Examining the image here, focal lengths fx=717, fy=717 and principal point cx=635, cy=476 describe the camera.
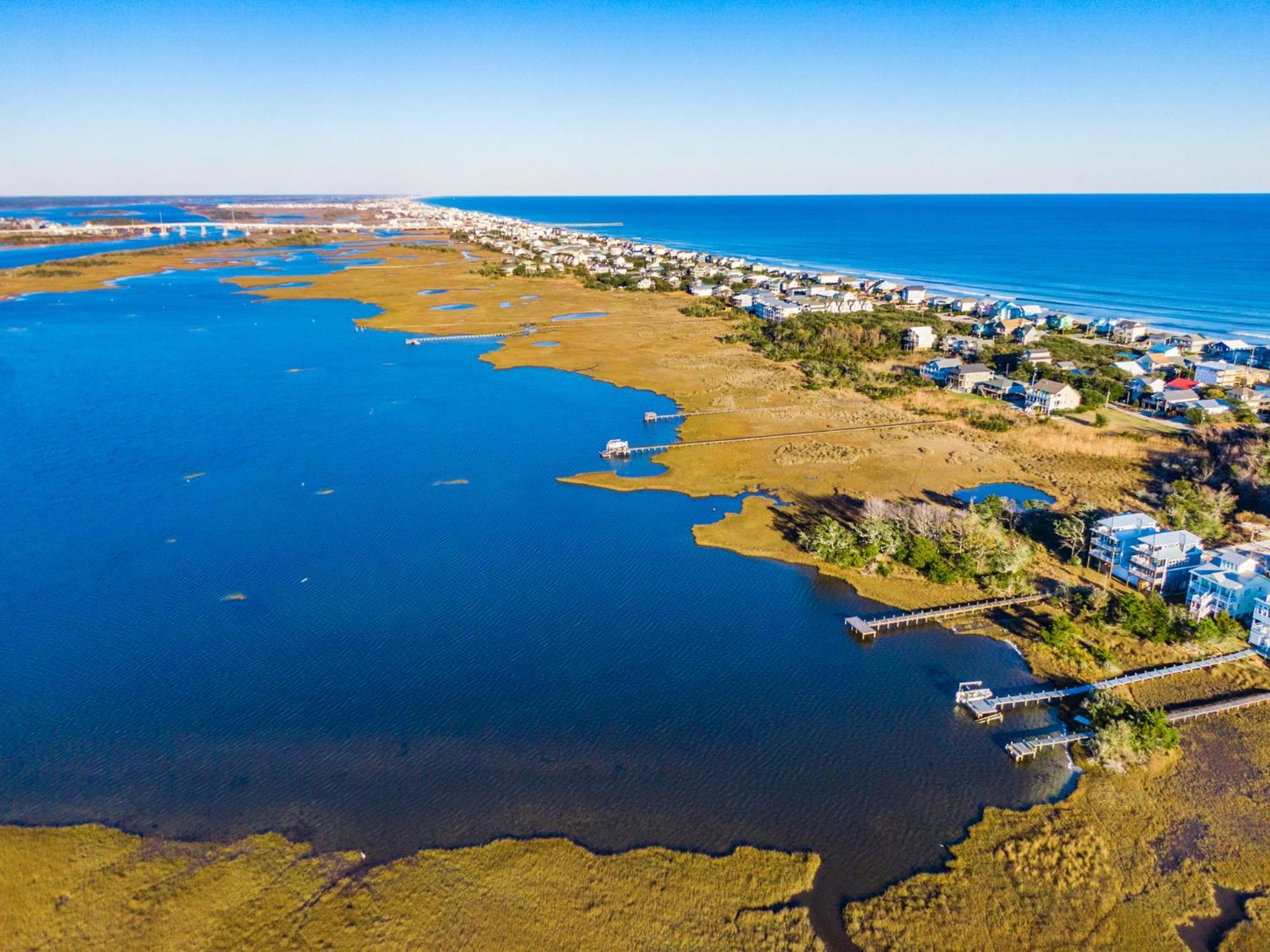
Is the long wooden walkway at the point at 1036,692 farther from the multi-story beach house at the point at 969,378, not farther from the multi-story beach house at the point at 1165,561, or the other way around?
the multi-story beach house at the point at 969,378

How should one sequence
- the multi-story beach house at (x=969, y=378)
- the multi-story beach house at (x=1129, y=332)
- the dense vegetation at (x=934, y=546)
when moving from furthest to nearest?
the multi-story beach house at (x=1129, y=332)
the multi-story beach house at (x=969, y=378)
the dense vegetation at (x=934, y=546)

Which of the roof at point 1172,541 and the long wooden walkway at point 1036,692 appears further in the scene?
the roof at point 1172,541

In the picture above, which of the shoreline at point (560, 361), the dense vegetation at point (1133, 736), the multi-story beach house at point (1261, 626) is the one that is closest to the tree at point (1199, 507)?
the multi-story beach house at point (1261, 626)

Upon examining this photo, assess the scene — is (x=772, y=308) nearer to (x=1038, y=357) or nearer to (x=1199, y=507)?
(x=1038, y=357)

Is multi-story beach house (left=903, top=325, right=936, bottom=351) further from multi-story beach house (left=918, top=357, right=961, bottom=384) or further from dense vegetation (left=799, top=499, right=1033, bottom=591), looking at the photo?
dense vegetation (left=799, top=499, right=1033, bottom=591)

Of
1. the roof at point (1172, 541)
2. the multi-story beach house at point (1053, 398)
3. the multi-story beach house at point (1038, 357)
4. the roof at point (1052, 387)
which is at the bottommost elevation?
the roof at point (1172, 541)

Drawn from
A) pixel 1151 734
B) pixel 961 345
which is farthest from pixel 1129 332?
pixel 1151 734

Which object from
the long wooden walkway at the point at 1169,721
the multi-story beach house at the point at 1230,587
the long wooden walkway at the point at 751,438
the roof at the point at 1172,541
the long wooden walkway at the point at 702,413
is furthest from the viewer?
the long wooden walkway at the point at 702,413
